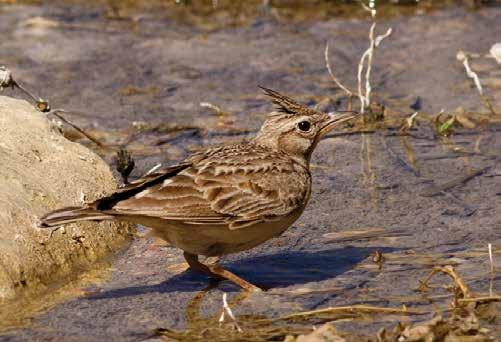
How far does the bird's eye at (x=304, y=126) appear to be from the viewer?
714cm

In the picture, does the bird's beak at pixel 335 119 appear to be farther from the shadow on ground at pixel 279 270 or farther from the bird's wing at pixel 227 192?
the shadow on ground at pixel 279 270

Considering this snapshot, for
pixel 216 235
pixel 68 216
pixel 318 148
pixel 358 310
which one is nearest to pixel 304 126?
pixel 216 235

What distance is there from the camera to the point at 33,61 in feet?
35.4

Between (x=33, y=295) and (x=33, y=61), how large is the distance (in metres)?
5.03

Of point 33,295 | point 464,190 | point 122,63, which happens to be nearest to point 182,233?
point 33,295

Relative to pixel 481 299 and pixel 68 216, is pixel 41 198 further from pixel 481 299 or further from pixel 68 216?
pixel 481 299

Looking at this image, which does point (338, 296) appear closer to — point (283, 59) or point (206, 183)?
point (206, 183)

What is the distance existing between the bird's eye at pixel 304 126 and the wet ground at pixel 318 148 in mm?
701

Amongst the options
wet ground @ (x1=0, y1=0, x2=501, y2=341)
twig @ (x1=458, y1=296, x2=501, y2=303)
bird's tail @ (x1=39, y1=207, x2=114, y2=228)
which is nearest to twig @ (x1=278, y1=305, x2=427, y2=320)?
wet ground @ (x1=0, y1=0, x2=501, y2=341)

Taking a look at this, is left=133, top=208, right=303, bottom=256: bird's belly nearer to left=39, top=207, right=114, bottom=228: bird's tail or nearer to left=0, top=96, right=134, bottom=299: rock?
left=39, top=207, right=114, bottom=228: bird's tail

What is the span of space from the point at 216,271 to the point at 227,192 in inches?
18.4

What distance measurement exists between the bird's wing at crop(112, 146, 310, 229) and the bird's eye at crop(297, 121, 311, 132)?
28 cm

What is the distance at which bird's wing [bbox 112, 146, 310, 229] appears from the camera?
6188 millimetres

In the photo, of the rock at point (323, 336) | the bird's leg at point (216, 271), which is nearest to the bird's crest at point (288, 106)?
the bird's leg at point (216, 271)
